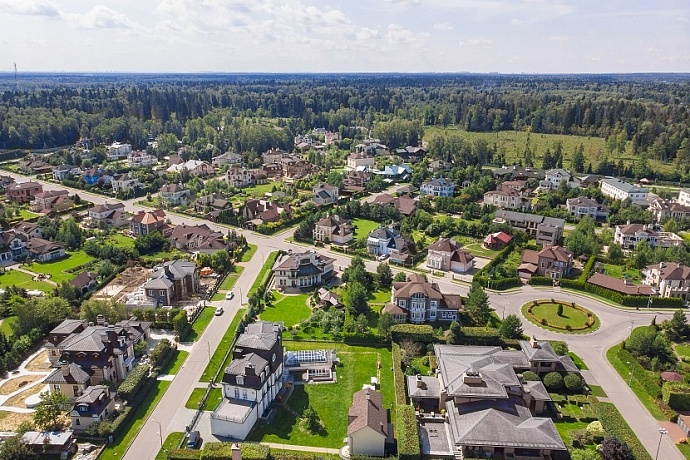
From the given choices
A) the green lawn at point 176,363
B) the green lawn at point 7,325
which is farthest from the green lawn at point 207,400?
the green lawn at point 7,325

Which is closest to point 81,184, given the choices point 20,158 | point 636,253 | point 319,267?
point 20,158

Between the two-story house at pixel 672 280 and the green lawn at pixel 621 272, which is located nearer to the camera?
the two-story house at pixel 672 280

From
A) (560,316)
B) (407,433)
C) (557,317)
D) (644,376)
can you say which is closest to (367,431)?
(407,433)

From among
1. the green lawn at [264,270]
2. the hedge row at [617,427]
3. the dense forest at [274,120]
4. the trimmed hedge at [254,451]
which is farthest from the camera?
the dense forest at [274,120]

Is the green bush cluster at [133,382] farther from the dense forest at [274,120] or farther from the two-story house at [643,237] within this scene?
the dense forest at [274,120]

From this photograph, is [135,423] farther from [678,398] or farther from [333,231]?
[333,231]

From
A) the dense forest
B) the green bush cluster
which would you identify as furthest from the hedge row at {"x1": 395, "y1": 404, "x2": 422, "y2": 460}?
the dense forest
